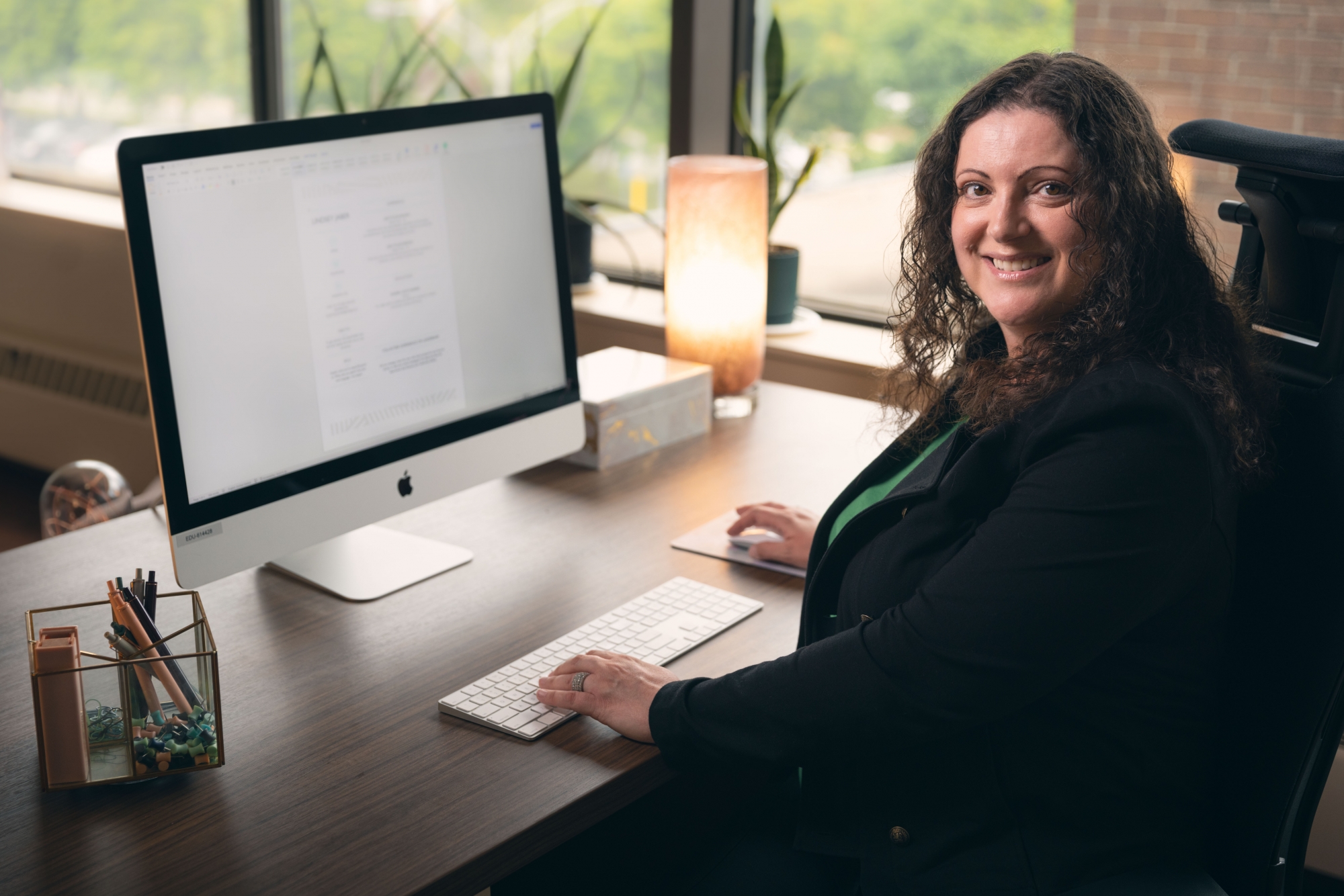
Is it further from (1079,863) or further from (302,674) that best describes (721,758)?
(302,674)

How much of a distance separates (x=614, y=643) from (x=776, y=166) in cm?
140

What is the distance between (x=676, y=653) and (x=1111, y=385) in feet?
1.67

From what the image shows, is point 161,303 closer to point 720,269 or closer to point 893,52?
point 720,269

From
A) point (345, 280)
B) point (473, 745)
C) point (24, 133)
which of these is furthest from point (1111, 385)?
point (24, 133)

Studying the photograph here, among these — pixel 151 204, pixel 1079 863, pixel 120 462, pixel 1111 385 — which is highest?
pixel 151 204

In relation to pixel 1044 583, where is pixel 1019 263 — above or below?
above

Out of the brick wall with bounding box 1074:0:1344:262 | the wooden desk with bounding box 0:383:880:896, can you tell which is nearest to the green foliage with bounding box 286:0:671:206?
the brick wall with bounding box 1074:0:1344:262

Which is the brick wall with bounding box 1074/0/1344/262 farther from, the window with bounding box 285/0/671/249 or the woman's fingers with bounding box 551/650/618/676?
the woman's fingers with bounding box 551/650/618/676

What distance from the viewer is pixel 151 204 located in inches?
44.2

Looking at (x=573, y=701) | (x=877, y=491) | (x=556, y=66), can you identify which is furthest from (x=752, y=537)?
(x=556, y=66)

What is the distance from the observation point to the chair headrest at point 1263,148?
101cm

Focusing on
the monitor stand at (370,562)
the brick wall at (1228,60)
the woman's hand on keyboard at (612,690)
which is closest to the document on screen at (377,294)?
the monitor stand at (370,562)

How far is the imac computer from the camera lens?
1161 mm

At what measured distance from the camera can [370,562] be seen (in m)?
1.43
